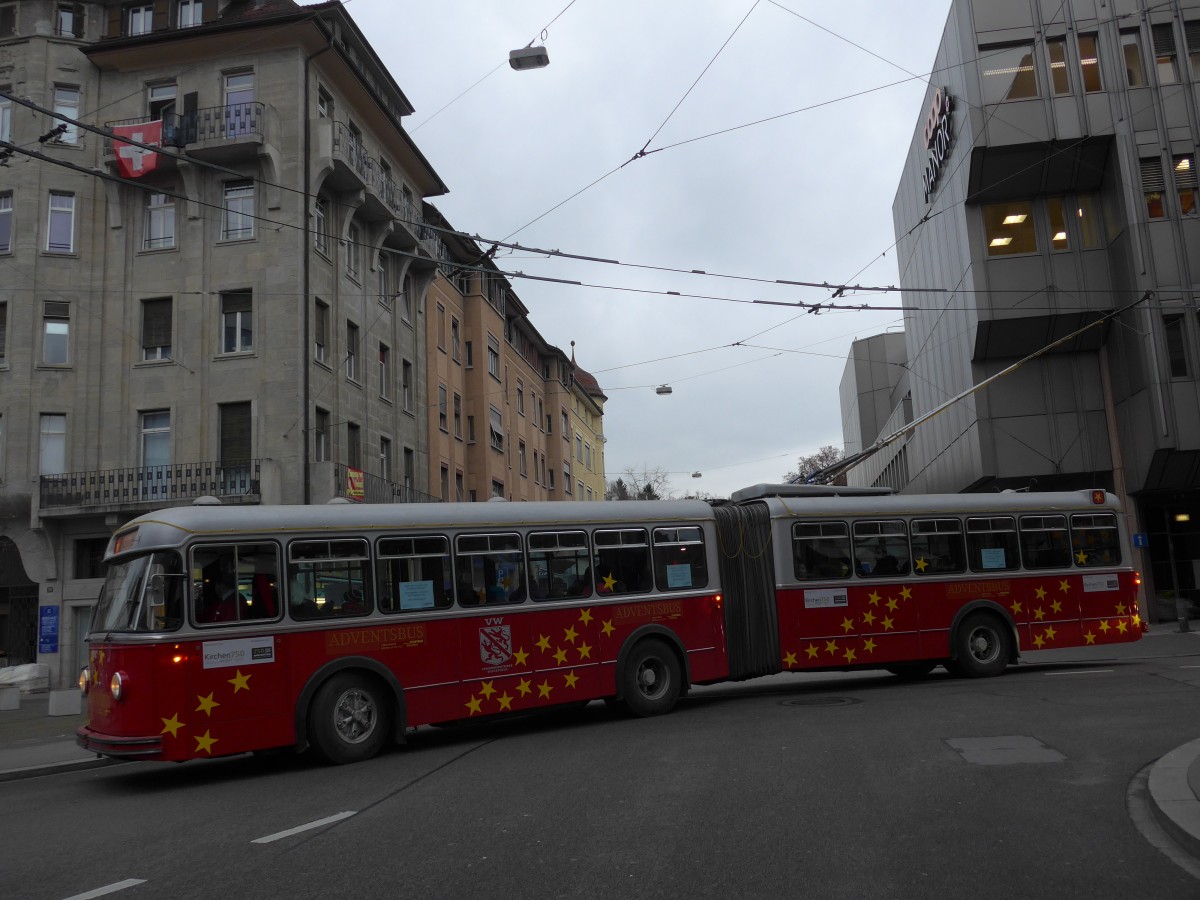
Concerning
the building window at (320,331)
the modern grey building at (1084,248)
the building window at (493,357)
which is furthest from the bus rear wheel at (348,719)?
the building window at (493,357)

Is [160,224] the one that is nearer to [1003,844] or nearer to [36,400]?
[36,400]

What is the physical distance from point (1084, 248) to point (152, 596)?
28072 mm

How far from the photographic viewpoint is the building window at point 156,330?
27.2 m

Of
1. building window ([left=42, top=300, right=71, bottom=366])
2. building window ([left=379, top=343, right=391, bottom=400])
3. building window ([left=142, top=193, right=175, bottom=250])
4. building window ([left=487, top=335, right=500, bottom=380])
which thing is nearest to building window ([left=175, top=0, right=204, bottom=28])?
building window ([left=142, top=193, right=175, bottom=250])

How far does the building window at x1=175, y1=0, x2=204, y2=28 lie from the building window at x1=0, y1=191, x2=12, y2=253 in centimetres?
635

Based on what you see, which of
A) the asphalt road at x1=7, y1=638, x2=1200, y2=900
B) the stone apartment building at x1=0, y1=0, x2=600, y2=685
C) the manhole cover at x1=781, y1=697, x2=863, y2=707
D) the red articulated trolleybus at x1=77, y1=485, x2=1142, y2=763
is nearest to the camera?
the asphalt road at x1=7, y1=638, x2=1200, y2=900

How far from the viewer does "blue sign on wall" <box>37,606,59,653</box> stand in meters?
26.0

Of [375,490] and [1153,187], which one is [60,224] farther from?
[1153,187]

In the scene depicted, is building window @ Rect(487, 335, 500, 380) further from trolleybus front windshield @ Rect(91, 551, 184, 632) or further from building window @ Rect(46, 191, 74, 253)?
trolleybus front windshield @ Rect(91, 551, 184, 632)

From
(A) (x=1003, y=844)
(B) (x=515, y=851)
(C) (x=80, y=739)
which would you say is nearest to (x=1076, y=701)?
(A) (x=1003, y=844)

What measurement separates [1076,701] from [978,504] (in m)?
4.74

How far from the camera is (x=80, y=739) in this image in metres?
10.9

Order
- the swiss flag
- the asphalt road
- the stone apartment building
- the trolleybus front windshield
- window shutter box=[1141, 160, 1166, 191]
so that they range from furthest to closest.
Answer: window shutter box=[1141, 160, 1166, 191] < the stone apartment building < the swiss flag < the trolleybus front windshield < the asphalt road


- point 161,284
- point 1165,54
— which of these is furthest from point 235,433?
point 1165,54
